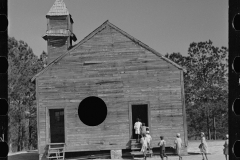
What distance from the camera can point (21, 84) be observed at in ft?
133

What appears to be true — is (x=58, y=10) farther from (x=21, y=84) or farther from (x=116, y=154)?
(x=116, y=154)

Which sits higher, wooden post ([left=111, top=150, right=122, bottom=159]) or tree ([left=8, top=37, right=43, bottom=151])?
tree ([left=8, top=37, right=43, bottom=151])

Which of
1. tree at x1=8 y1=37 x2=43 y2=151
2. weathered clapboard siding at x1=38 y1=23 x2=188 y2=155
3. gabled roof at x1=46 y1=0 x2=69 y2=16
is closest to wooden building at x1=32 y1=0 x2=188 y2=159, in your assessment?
weathered clapboard siding at x1=38 y1=23 x2=188 y2=155

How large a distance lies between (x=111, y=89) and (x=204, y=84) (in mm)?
12541

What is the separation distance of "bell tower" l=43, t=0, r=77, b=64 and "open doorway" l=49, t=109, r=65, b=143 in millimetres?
Result: 7485

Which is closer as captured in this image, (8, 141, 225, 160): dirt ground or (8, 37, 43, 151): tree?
(8, 141, 225, 160): dirt ground

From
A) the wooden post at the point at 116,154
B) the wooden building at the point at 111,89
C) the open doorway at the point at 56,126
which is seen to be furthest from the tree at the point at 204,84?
the open doorway at the point at 56,126

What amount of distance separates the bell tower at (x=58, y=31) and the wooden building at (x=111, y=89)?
28.6 ft

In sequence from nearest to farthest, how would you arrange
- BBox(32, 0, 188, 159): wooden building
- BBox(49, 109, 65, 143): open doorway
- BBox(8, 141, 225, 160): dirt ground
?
BBox(8, 141, 225, 160): dirt ground < BBox(32, 0, 188, 159): wooden building < BBox(49, 109, 65, 143): open doorway

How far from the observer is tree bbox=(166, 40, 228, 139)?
2870cm
